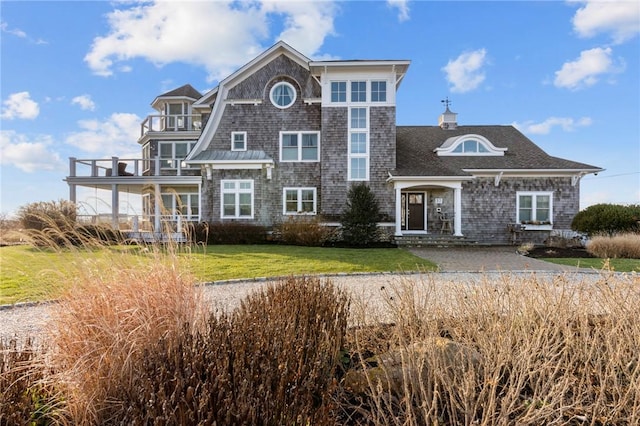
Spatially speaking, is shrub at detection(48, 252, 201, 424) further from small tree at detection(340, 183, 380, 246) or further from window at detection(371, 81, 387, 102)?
window at detection(371, 81, 387, 102)

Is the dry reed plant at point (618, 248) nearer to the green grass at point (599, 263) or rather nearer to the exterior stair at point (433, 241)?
the green grass at point (599, 263)

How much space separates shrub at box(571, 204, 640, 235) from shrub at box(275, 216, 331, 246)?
11.6m

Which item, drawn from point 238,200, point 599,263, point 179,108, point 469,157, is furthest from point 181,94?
point 599,263

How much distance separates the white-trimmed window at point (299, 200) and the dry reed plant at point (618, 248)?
1169 centimetres

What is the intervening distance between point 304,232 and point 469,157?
9.96 meters

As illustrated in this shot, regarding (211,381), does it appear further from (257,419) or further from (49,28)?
(49,28)

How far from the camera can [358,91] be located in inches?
686

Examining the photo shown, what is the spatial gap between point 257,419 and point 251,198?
1669 cm

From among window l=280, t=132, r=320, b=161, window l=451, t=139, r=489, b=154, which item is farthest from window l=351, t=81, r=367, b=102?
window l=451, t=139, r=489, b=154

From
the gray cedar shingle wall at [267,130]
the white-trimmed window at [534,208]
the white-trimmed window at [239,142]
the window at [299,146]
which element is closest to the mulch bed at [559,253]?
the white-trimmed window at [534,208]

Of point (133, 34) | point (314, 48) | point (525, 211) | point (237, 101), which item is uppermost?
point (314, 48)

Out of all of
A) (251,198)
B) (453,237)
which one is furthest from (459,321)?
(251,198)

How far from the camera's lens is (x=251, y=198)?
17.9 m

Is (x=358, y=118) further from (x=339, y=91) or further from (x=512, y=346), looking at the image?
(x=512, y=346)
